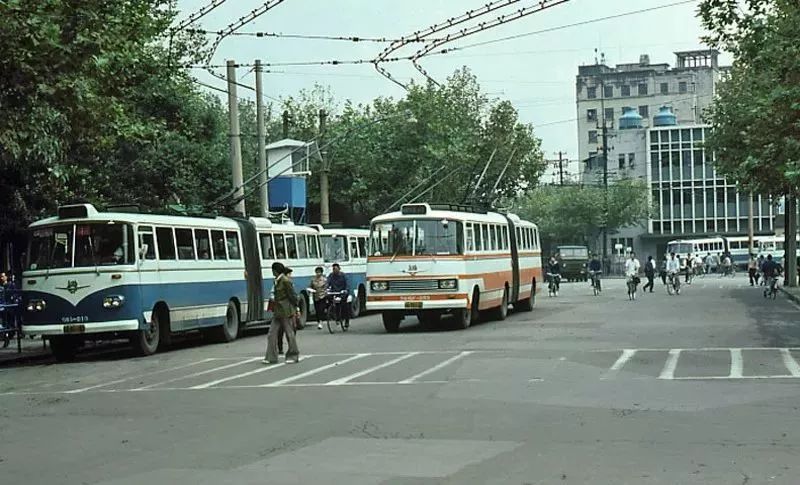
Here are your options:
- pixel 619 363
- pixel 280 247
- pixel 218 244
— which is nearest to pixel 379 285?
pixel 218 244

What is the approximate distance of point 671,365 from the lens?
18516mm

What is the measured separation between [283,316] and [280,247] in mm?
12826

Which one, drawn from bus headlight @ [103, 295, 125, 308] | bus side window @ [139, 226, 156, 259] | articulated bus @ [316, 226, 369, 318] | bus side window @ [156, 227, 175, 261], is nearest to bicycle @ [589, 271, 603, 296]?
articulated bus @ [316, 226, 369, 318]

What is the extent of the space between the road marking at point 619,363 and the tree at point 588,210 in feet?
255

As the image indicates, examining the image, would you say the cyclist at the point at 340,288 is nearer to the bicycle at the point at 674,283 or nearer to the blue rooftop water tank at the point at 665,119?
the bicycle at the point at 674,283

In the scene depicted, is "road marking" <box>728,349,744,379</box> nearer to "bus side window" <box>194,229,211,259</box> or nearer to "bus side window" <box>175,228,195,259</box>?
"bus side window" <box>175,228,195,259</box>

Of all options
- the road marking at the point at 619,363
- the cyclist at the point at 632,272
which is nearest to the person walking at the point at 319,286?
the road marking at the point at 619,363

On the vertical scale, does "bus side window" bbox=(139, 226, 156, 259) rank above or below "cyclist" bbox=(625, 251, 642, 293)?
above

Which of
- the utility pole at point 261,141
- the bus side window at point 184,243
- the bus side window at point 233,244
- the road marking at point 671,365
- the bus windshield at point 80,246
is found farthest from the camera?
the utility pole at point 261,141

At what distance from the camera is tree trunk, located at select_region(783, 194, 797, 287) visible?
175ft

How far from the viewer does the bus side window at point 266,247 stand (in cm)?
3180

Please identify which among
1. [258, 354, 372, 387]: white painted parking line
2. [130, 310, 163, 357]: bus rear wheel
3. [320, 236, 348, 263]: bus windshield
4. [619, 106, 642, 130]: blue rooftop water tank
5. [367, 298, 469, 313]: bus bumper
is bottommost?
[258, 354, 372, 387]: white painted parking line

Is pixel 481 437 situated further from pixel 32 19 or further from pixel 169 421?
pixel 32 19

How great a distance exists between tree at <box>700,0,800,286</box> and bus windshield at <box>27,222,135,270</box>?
12090mm
